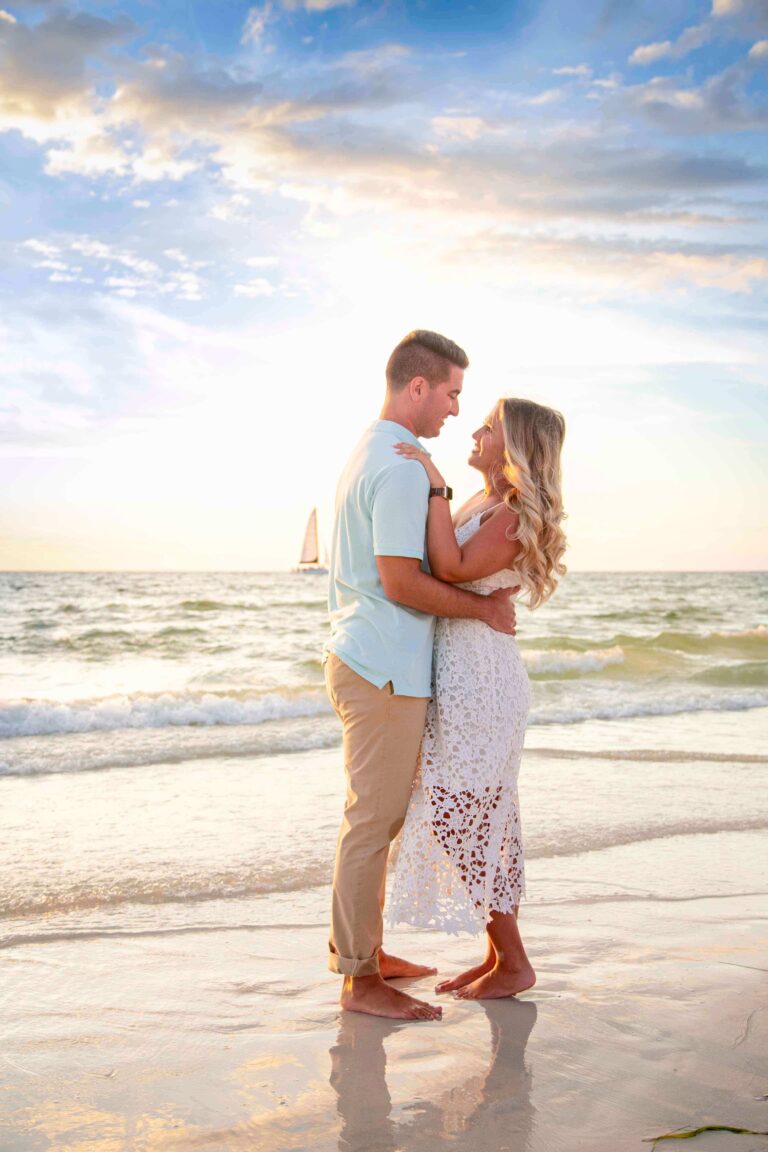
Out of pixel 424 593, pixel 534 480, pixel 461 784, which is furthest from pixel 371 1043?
pixel 534 480

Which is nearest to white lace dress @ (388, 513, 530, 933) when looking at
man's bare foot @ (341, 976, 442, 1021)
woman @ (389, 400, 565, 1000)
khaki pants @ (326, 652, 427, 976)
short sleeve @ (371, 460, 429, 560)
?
woman @ (389, 400, 565, 1000)

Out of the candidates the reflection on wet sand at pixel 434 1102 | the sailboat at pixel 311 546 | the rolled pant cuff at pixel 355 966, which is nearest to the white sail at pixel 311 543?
the sailboat at pixel 311 546

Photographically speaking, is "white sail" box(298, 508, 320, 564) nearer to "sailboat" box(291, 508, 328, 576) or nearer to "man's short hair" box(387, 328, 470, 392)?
"sailboat" box(291, 508, 328, 576)

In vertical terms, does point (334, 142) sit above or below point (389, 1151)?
above

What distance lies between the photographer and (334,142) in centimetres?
1132

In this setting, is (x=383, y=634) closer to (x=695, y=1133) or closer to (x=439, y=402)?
(x=439, y=402)

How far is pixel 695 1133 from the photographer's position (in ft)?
7.76

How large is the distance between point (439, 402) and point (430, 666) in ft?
3.00

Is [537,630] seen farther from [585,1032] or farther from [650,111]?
[585,1032]

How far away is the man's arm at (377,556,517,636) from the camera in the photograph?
3.07m

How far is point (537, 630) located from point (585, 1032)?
21111 mm

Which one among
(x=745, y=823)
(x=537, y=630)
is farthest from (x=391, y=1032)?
(x=537, y=630)

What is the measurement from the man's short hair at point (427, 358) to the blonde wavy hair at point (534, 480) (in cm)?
24

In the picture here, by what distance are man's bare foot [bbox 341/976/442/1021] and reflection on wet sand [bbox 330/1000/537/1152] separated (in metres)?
0.05
